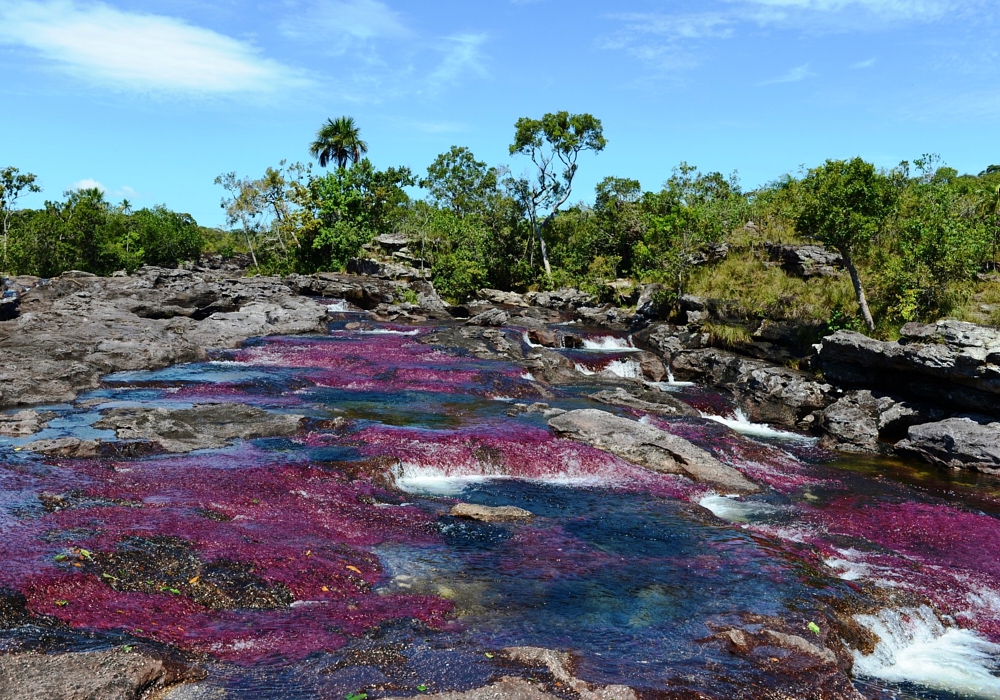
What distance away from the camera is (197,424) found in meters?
21.8

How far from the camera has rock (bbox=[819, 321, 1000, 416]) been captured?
85.8 ft

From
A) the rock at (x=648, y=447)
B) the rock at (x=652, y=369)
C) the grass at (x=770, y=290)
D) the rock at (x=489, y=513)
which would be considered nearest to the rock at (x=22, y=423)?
the rock at (x=489, y=513)

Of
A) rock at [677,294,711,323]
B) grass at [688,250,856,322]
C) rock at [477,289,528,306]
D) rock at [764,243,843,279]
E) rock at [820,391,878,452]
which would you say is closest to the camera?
rock at [820,391,878,452]

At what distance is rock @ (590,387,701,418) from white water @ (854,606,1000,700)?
54.5ft

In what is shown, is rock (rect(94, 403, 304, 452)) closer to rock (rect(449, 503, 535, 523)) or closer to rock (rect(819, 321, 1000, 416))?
rock (rect(449, 503, 535, 523))

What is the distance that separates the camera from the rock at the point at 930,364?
2616cm

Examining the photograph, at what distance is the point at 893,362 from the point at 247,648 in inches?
1156

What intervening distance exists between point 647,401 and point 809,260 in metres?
20.7

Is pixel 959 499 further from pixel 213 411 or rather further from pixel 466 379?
pixel 213 411

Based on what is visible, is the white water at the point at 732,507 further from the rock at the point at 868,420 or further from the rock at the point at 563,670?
the rock at the point at 868,420

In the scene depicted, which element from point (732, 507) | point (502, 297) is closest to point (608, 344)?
point (502, 297)

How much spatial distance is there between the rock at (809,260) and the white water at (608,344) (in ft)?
38.8

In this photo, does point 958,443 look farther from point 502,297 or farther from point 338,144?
point 338,144

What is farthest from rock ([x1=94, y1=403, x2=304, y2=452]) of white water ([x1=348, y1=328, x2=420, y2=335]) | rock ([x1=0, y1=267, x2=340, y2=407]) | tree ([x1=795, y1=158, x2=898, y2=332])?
tree ([x1=795, y1=158, x2=898, y2=332])
